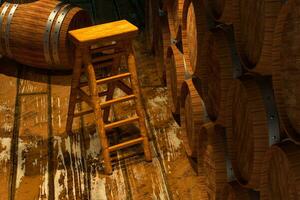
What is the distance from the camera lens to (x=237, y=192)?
2.42 metres

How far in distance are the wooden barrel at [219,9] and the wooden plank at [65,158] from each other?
1586 mm

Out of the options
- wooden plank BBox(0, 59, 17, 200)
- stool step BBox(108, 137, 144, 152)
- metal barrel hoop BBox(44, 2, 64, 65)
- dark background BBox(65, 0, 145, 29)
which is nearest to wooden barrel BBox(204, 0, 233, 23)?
stool step BBox(108, 137, 144, 152)

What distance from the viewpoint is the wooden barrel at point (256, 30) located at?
1742 mm

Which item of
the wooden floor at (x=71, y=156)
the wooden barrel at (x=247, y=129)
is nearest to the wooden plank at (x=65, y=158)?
the wooden floor at (x=71, y=156)

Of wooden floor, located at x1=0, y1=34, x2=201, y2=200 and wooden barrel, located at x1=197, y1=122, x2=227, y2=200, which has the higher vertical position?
wooden barrel, located at x1=197, y1=122, x2=227, y2=200

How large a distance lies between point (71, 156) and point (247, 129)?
1947 mm

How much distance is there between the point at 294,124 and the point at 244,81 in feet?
1.44

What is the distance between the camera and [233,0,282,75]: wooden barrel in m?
1.74

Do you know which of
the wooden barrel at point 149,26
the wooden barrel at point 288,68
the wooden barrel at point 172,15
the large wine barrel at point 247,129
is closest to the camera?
the wooden barrel at point 288,68

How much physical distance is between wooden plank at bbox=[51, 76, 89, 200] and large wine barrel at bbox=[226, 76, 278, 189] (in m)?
1.35

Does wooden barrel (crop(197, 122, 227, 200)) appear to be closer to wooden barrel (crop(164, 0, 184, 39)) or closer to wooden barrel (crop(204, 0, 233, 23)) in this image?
wooden barrel (crop(204, 0, 233, 23))

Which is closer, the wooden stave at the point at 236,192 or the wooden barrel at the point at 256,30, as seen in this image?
the wooden barrel at the point at 256,30

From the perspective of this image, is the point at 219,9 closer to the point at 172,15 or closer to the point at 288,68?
the point at 288,68

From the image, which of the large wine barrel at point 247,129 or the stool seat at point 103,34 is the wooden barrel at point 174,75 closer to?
the stool seat at point 103,34
